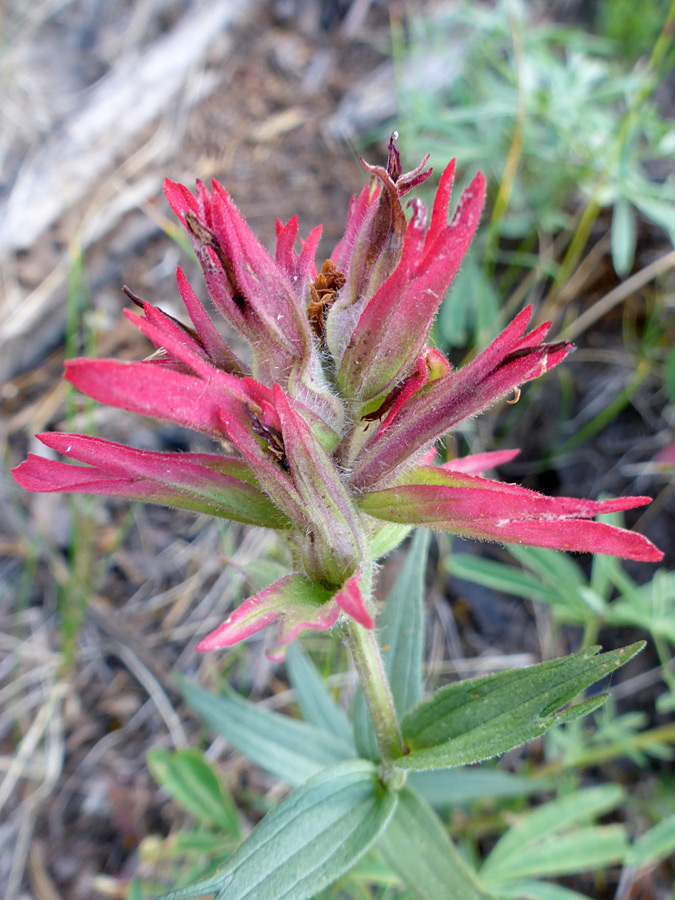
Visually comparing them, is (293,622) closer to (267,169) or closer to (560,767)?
(560,767)

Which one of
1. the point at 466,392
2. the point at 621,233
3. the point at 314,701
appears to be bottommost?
the point at 314,701

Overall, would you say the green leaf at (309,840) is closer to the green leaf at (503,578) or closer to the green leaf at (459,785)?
the green leaf at (459,785)

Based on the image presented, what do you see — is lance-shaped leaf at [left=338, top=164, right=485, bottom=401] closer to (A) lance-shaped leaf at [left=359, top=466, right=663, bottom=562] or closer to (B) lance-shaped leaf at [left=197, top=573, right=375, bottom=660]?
(A) lance-shaped leaf at [left=359, top=466, right=663, bottom=562]

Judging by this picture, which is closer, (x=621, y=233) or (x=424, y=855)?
(x=424, y=855)

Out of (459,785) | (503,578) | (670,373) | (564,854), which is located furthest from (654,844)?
(670,373)

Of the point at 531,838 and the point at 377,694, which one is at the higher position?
the point at 377,694

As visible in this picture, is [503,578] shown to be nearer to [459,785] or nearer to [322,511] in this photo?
[459,785]
